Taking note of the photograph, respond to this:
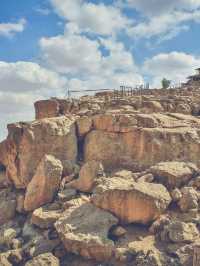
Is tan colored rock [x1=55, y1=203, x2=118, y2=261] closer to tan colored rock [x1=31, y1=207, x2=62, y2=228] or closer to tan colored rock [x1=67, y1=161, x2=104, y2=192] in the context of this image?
tan colored rock [x1=31, y1=207, x2=62, y2=228]

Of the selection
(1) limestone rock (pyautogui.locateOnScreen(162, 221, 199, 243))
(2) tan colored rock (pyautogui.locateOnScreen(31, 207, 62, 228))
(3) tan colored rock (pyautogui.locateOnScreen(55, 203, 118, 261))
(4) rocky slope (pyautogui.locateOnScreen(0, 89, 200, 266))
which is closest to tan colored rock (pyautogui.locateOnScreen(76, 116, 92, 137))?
(4) rocky slope (pyautogui.locateOnScreen(0, 89, 200, 266))

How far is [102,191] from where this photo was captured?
20562 mm

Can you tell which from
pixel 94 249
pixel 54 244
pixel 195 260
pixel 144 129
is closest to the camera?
pixel 195 260

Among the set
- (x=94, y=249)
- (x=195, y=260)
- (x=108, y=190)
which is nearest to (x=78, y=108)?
(x=108, y=190)

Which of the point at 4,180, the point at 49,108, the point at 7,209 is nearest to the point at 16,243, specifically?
the point at 7,209

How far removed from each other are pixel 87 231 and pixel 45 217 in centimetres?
354

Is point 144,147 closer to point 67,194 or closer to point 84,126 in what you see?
point 84,126

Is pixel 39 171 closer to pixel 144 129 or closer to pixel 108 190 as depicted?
pixel 108 190

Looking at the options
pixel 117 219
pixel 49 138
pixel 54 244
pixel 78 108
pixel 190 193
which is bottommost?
pixel 54 244

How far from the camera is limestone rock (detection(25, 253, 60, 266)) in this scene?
17953 millimetres

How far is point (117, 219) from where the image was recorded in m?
20.1

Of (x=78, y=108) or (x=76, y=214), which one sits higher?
(x=78, y=108)

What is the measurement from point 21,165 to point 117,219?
9600mm

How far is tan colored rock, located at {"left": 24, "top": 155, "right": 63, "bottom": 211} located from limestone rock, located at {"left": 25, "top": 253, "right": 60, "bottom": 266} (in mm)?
5441
